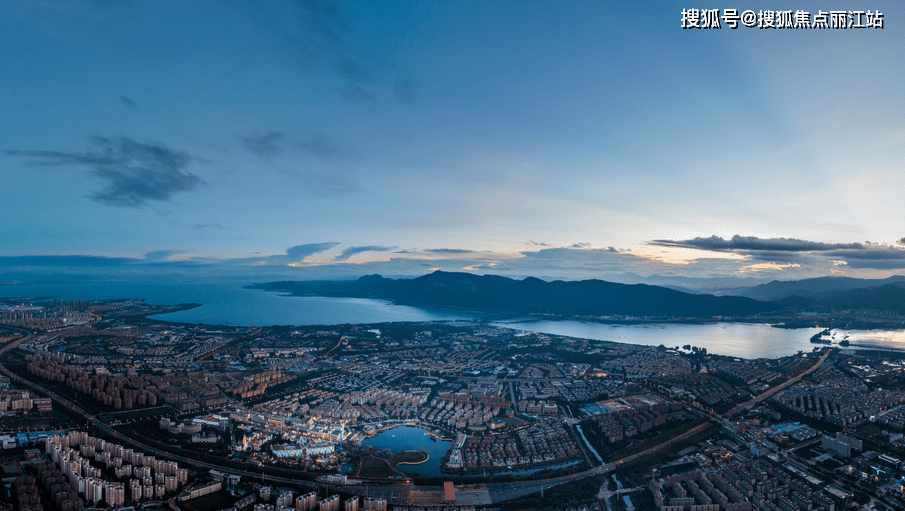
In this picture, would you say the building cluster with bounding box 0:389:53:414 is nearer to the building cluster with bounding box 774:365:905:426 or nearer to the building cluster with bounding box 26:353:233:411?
the building cluster with bounding box 26:353:233:411

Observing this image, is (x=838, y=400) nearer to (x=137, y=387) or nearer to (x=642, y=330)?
(x=642, y=330)

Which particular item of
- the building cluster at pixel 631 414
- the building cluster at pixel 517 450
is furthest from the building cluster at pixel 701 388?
the building cluster at pixel 517 450

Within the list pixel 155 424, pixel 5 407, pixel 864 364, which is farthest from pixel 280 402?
pixel 864 364

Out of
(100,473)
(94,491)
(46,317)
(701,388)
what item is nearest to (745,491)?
(701,388)

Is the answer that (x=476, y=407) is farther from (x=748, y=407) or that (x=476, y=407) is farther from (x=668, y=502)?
(x=748, y=407)

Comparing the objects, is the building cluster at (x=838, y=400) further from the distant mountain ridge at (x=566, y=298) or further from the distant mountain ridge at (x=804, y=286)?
the distant mountain ridge at (x=804, y=286)

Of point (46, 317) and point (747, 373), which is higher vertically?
point (46, 317)

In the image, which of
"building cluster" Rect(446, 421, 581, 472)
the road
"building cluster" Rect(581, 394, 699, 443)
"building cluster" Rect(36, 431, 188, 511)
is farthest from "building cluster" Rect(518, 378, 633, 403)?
"building cluster" Rect(36, 431, 188, 511)
